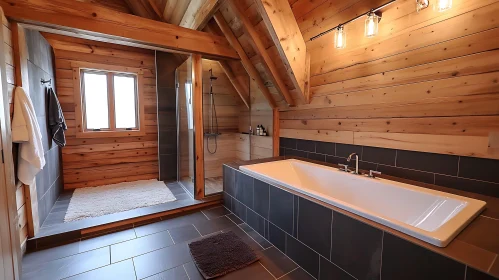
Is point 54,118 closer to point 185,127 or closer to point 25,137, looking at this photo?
point 25,137

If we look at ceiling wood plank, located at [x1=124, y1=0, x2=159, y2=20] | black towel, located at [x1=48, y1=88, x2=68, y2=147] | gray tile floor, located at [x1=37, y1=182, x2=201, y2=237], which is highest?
ceiling wood plank, located at [x1=124, y1=0, x2=159, y2=20]

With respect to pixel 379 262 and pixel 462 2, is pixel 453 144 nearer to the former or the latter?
pixel 462 2

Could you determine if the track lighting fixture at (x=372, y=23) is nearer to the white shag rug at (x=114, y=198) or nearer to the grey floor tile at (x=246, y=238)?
the grey floor tile at (x=246, y=238)

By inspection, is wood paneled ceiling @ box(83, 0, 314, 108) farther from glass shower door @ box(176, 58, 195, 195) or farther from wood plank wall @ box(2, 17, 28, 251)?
wood plank wall @ box(2, 17, 28, 251)

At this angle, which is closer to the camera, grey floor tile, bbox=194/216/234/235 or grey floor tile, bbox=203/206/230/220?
grey floor tile, bbox=194/216/234/235

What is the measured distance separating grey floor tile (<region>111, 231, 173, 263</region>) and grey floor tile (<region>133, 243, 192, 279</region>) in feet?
0.26

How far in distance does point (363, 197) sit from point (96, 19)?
3015 millimetres

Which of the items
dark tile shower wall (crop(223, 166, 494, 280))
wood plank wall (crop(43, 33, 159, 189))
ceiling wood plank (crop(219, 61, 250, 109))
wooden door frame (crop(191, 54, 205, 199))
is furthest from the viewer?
ceiling wood plank (crop(219, 61, 250, 109))

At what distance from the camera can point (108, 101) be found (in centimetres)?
359

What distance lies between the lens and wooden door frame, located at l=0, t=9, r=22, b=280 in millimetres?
1211

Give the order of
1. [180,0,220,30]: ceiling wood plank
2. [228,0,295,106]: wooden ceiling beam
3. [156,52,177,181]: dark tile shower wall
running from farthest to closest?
[156,52,177,181]: dark tile shower wall → [180,0,220,30]: ceiling wood plank → [228,0,295,106]: wooden ceiling beam

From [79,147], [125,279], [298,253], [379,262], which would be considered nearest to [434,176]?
[379,262]

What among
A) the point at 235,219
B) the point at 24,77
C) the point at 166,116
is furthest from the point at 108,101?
the point at 235,219

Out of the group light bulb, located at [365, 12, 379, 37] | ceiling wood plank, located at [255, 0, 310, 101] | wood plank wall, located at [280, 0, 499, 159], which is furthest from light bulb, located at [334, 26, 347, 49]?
ceiling wood plank, located at [255, 0, 310, 101]
